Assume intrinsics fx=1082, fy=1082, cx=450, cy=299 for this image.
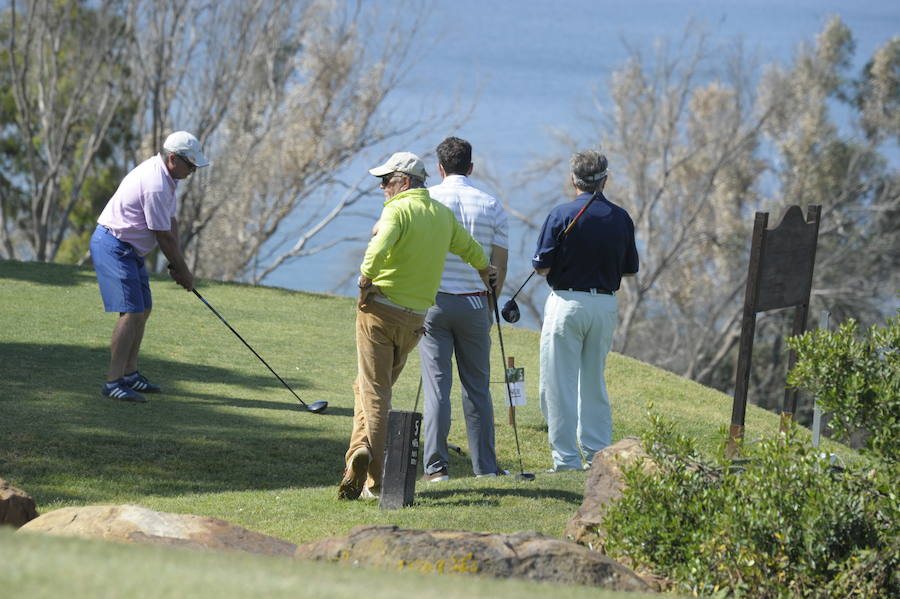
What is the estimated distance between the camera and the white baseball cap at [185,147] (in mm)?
8633

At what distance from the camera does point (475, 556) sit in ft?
13.6

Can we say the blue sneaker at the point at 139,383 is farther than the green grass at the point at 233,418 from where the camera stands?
Yes

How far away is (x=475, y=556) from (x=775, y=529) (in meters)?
1.31

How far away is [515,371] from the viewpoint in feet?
30.1

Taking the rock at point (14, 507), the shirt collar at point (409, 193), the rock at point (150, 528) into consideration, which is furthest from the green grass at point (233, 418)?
the shirt collar at point (409, 193)

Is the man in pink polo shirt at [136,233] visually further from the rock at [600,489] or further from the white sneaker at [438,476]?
the rock at [600,489]

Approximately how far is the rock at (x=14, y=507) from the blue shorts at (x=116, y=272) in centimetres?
376

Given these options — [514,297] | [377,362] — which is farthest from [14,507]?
[514,297]

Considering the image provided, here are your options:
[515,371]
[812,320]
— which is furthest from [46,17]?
[812,320]

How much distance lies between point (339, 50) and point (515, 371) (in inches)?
949

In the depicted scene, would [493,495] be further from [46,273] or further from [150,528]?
[46,273]

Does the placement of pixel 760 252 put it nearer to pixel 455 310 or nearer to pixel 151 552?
pixel 455 310

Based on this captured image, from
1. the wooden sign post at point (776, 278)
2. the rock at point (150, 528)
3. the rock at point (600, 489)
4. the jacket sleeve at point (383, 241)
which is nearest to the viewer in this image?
the rock at point (150, 528)

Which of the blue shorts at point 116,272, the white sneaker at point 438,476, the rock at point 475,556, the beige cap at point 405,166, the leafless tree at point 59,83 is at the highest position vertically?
the leafless tree at point 59,83
